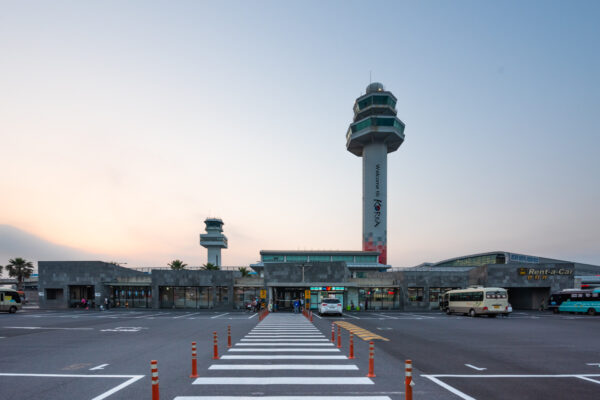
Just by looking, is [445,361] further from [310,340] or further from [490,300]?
[490,300]

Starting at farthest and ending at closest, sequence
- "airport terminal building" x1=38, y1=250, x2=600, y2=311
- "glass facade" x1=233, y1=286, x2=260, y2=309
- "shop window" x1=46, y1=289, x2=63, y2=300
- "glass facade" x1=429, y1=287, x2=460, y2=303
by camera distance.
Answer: "shop window" x1=46, y1=289, x2=63, y2=300 < "glass facade" x1=429, y1=287, x2=460, y2=303 < "glass facade" x1=233, y1=286, x2=260, y2=309 < "airport terminal building" x1=38, y1=250, x2=600, y2=311

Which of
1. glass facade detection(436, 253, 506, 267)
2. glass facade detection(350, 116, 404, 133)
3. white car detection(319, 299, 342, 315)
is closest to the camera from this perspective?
white car detection(319, 299, 342, 315)

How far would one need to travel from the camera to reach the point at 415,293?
5097 cm

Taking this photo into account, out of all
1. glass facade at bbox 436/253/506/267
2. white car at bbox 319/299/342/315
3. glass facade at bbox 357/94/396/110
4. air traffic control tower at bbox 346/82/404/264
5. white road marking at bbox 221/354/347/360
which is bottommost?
→ glass facade at bbox 436/253/506/267

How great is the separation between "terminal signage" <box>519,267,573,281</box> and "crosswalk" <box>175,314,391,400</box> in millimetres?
45491

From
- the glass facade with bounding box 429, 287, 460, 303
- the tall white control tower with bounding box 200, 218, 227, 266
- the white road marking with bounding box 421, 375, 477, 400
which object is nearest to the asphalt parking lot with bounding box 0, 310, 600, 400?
the white road marking with bounding box 421, 375, 477, 400

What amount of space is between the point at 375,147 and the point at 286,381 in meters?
91.4

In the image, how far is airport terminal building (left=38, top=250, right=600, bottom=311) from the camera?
4741 centimetres

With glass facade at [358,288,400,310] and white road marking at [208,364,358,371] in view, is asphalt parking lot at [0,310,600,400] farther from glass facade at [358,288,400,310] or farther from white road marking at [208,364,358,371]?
glass facade at [358,288,400,310]

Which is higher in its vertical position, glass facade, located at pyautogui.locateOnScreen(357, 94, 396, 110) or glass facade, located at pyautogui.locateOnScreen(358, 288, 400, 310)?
glass facade, located at pyautogui.locateOnScreen(357, 94, 396, 110)

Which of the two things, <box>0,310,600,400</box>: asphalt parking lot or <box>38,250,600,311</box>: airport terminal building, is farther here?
<box>38,250,600,311</box>: airport terminal building

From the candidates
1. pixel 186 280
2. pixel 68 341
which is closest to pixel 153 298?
pixel 186 280

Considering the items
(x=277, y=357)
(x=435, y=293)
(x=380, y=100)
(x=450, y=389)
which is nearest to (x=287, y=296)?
(x=435, y=293)

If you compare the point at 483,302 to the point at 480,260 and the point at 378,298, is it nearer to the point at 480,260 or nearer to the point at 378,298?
the point at 378,298
